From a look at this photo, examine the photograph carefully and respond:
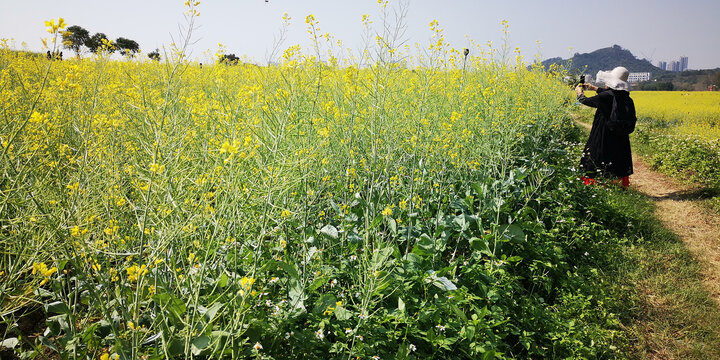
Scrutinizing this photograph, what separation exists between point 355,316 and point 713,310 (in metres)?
2.96

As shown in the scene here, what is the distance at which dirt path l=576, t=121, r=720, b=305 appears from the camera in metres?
3.80

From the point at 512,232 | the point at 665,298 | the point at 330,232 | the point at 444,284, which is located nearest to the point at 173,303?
the point at 330,232

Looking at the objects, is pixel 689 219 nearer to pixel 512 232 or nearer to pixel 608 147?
pixel 608 147

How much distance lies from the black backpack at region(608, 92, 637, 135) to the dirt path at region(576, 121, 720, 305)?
115 cm

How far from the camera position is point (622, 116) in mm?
5340

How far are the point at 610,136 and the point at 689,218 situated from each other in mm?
1372

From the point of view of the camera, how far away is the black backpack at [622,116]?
534cm

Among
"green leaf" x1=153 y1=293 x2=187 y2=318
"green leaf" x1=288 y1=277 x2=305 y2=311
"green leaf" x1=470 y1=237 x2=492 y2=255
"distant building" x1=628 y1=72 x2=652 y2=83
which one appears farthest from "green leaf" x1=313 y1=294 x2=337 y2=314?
"distant building" x1=628 y1=72 x2=652 y2=83

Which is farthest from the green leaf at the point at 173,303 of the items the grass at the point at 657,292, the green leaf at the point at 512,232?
the grass at the point at 657,292

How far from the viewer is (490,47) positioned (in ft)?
22.5

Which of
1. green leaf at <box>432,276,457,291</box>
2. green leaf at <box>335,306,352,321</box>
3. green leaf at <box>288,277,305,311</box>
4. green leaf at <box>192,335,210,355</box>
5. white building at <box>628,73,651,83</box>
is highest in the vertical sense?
white building at <box>628,73,651,83</box>

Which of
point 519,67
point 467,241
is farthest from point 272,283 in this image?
point 519,67

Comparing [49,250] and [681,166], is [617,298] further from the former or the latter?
[681,166]

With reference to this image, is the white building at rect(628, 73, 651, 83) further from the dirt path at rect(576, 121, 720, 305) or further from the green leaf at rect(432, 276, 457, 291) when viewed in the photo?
the green leaf at rect(432, 276, 457, 291)
